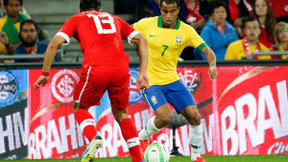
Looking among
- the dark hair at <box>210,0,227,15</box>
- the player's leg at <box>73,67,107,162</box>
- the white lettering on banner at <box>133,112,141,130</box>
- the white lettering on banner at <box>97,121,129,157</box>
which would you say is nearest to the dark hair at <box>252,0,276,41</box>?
the dark hair at <box>210,0,227,15</box>

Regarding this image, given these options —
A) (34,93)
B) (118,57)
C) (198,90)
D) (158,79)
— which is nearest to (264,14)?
(198,90)

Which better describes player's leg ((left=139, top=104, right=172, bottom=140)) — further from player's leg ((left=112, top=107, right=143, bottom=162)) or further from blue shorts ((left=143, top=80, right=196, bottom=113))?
player's leg ((left=112, top=107, right=143, bottom=162))

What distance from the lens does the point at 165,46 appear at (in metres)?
8.03

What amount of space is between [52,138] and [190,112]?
2653 millimetres

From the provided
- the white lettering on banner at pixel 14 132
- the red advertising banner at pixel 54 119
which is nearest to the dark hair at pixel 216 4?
the red advertising banner at pixel 54 119

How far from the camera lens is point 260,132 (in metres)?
9.58

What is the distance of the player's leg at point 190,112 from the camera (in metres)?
7.82

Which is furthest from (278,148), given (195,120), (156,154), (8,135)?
(8,135)

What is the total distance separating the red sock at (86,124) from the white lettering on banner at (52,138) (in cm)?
282

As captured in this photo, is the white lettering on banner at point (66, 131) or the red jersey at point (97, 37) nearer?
the red jersey at point (97, 37)

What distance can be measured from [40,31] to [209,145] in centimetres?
399

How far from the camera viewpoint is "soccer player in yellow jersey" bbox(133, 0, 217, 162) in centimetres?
788

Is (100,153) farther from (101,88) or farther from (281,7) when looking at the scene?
(281,7)

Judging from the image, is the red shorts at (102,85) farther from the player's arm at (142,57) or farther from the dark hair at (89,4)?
the dark hair at (89,4)
